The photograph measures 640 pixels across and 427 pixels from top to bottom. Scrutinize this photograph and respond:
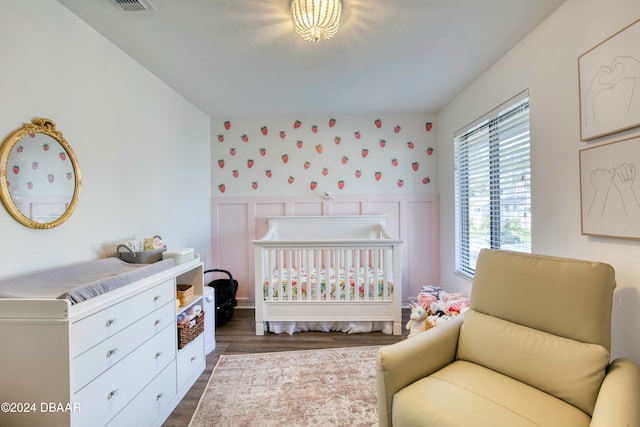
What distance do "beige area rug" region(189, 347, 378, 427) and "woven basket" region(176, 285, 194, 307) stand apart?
57cm

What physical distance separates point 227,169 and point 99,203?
182 cm

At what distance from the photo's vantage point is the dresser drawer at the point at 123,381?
1.09 metres

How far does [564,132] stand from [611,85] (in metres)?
0.31

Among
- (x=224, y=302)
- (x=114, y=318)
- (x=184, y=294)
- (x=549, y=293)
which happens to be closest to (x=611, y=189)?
(x=549, y=293)

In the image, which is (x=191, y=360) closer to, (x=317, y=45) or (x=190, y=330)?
(x=190, y=330)

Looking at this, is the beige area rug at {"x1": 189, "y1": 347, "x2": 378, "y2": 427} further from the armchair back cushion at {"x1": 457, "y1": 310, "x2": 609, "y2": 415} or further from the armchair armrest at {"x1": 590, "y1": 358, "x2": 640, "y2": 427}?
the armchair armrest at {"x1": 590, "y1": 358, "x2": 640, "y2": 427}

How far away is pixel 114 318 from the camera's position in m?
1.23

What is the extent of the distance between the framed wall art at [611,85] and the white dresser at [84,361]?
7.79 ft

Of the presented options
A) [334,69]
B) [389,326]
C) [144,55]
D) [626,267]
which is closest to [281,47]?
[334,69]

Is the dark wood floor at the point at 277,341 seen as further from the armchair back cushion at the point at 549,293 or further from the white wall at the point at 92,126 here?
the armchair back cushion at the point at 549,293

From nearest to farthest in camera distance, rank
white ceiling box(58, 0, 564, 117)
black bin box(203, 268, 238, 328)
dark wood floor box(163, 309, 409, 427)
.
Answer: white ceiling box(58, 0, 564, 117)
dark wood floor box(163, 309, 409, 427)
black bin box(203, 268, 238, 328)

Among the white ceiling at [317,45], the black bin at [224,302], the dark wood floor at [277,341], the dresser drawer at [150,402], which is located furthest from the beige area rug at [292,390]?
the white ceiling at [317,45]

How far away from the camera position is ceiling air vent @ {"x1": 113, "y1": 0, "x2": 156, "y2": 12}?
146 centimetres

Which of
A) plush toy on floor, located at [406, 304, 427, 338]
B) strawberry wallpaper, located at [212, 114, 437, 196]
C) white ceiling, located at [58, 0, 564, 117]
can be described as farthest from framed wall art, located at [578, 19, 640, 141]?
strawberry wallpaper, located at [212, 114, 437, 196]
